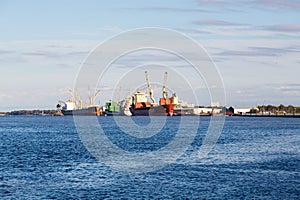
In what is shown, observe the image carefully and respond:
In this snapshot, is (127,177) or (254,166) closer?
(127,177)

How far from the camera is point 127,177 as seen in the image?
5116cm

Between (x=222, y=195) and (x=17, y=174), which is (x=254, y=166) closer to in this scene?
(x=222, y=195)

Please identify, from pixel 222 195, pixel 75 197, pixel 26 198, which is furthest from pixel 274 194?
pixel 26 198

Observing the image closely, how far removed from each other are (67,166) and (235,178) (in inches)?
688

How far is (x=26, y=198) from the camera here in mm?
40594

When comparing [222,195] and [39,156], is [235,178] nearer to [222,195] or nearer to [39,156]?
[222,195]

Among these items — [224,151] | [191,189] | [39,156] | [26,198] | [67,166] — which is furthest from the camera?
[224,151]

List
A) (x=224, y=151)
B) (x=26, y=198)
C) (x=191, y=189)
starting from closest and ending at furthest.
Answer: (x=26, y=198) → (x=191, y=189) → (x=224, y=151)

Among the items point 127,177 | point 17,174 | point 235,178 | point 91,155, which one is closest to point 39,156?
point 91,155

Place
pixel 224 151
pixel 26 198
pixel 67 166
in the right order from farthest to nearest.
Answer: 1. pixel 224 151
2. pixel 67 166
3. pixel 26 198

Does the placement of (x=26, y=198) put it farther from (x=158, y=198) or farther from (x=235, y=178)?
(x=235, y=178)

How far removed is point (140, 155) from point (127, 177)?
21108mm

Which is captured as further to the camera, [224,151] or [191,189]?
[224,151]

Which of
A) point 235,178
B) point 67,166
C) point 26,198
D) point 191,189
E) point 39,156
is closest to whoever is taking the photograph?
point 26,198
